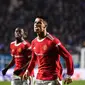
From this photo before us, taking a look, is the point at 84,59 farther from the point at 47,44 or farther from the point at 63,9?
the point at 47,44

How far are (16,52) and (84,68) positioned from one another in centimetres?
1225

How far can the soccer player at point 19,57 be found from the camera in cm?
870

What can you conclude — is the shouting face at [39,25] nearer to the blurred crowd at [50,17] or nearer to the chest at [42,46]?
the chest at [42,46]

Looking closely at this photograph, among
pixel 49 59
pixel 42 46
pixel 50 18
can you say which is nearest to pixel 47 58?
pixel 49 59

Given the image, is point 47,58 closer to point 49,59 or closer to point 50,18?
point 49,59

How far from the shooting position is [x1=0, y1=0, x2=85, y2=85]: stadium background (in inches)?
982

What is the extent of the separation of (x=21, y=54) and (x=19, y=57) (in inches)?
3.5

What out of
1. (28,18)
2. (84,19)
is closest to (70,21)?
(84,19)

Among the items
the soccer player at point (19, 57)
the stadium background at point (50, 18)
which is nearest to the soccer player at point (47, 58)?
the soccer player at point (19, 57)

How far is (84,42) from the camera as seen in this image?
2333 centimetres

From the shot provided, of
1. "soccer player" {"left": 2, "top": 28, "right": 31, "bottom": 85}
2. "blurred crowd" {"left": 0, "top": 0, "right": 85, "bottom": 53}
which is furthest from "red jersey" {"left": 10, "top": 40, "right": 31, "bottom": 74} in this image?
"blurred crowd" {"left": 0, "top": 0, "right": 85, "bottom": 53}

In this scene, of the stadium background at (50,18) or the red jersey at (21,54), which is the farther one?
the stadium background at (50,18)

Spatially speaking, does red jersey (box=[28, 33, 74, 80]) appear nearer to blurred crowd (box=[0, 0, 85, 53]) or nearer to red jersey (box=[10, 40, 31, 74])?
red jersey (box=[10, 40, 31, 74])

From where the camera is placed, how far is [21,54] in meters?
8.97
